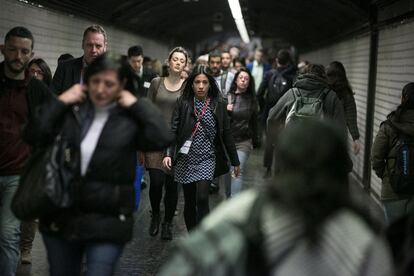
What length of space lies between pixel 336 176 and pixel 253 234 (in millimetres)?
392

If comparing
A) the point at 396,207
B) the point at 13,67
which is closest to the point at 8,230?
the point at 13,67

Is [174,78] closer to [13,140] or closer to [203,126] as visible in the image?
[203,126]

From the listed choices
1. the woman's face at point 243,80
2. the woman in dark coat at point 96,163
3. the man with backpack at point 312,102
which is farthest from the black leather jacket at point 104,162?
the woman's face at point 243,80

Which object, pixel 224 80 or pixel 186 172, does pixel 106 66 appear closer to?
pixel 186 172

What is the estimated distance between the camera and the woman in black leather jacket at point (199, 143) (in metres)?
6.74

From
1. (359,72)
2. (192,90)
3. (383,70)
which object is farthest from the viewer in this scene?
(359,72)

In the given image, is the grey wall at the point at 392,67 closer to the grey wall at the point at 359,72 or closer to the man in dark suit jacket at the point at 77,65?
the grey wall at the point at 359,72

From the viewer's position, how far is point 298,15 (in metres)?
22.8

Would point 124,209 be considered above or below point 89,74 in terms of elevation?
below

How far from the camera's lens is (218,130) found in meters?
6.86

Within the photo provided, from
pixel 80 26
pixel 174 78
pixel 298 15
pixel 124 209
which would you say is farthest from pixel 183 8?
pixel 124 209

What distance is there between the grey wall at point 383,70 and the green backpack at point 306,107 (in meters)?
1.88

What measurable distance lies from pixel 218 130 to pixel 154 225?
140 centimetres

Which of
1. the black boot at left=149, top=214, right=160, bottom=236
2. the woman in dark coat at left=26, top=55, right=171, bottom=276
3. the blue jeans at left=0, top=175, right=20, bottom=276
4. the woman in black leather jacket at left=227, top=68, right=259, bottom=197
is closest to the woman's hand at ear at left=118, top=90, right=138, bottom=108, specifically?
the woman in dark coat at left=26, top=55, right=171, bottom=276
